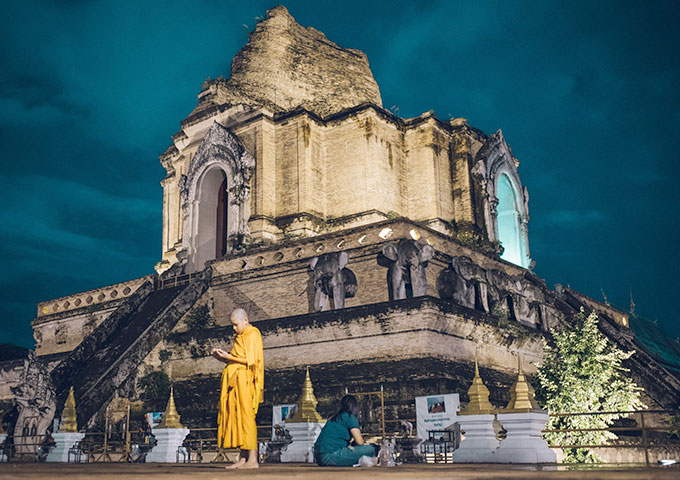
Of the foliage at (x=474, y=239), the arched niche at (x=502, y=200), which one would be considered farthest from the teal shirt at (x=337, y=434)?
the arched niche at (x=502, y=200)

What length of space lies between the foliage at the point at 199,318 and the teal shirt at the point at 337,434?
12.6m

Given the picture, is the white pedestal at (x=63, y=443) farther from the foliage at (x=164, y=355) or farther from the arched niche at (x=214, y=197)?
the arched niche at (x=214, y=197)

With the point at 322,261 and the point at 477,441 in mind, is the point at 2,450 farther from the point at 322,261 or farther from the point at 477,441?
the point at 477,441

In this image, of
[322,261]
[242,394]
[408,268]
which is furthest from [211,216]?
[242,394]

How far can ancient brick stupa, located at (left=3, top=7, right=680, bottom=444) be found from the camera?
16.6m

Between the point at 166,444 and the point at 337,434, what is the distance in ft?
20.0

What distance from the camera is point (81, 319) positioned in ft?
87.2

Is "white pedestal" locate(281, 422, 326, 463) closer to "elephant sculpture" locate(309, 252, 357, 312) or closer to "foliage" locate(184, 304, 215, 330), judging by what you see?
"elephant sculpture" locate(309, 252, 357, 312)

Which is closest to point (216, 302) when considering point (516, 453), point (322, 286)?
point (322, 286)

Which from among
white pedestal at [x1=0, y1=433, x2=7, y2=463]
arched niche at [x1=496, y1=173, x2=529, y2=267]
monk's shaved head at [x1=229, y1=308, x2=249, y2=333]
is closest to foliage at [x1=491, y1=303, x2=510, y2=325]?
arched niche at [x1=496, y1=173, x2=529, y2=267]

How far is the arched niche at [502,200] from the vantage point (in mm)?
25047

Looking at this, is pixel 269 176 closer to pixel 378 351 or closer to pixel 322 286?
pixel 322 286

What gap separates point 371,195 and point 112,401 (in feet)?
33.5

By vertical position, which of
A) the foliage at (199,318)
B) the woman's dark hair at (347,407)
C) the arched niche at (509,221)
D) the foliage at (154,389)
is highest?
the arched niche at (509,221)
